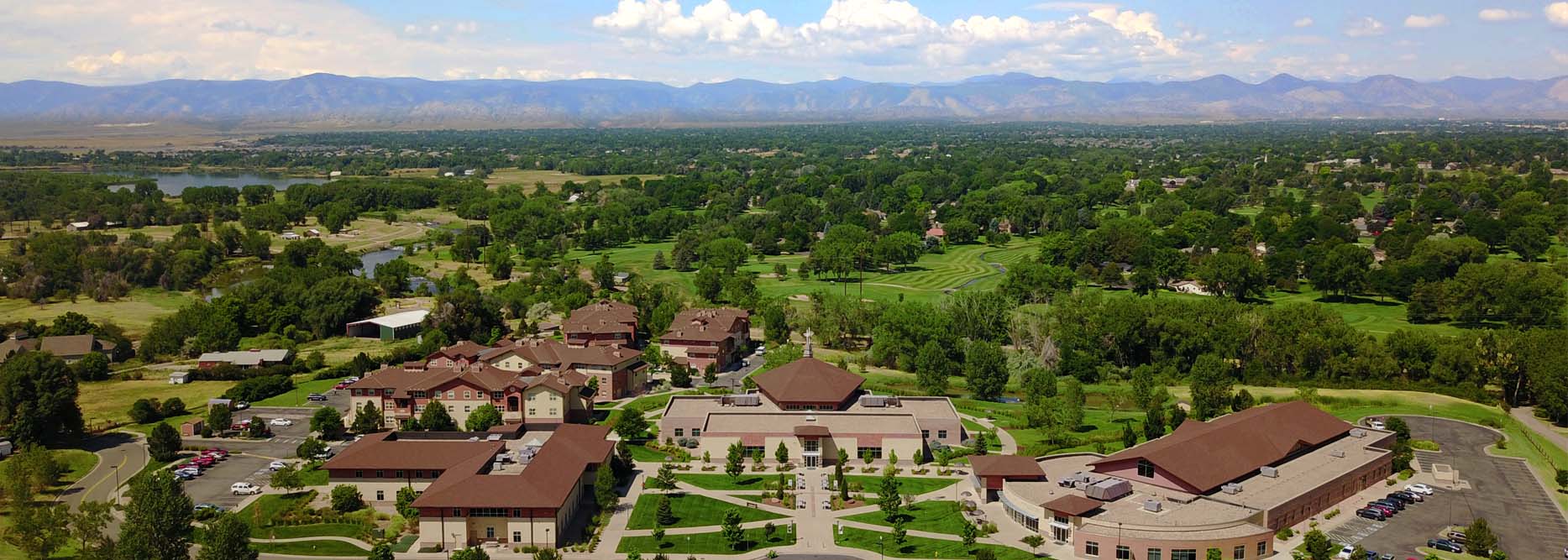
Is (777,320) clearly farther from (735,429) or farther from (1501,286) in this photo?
(1501,286)

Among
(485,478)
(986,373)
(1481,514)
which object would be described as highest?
(485,478)

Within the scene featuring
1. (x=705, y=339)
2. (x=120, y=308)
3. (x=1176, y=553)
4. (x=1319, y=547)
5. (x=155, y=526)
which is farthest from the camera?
(x=120, y=308)

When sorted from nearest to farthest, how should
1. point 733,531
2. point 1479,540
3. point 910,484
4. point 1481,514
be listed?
point 1479,540
point 733,531
point 1481,514
point 910,484

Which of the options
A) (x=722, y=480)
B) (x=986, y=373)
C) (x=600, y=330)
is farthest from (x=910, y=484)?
(x=600, y=330)

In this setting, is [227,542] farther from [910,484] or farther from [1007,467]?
[1007,467]

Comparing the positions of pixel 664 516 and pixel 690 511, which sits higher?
pixel 664 516

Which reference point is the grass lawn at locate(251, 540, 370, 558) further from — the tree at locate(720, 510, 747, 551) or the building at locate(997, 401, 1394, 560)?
the building at locate(997, 401, 1394, 560)
